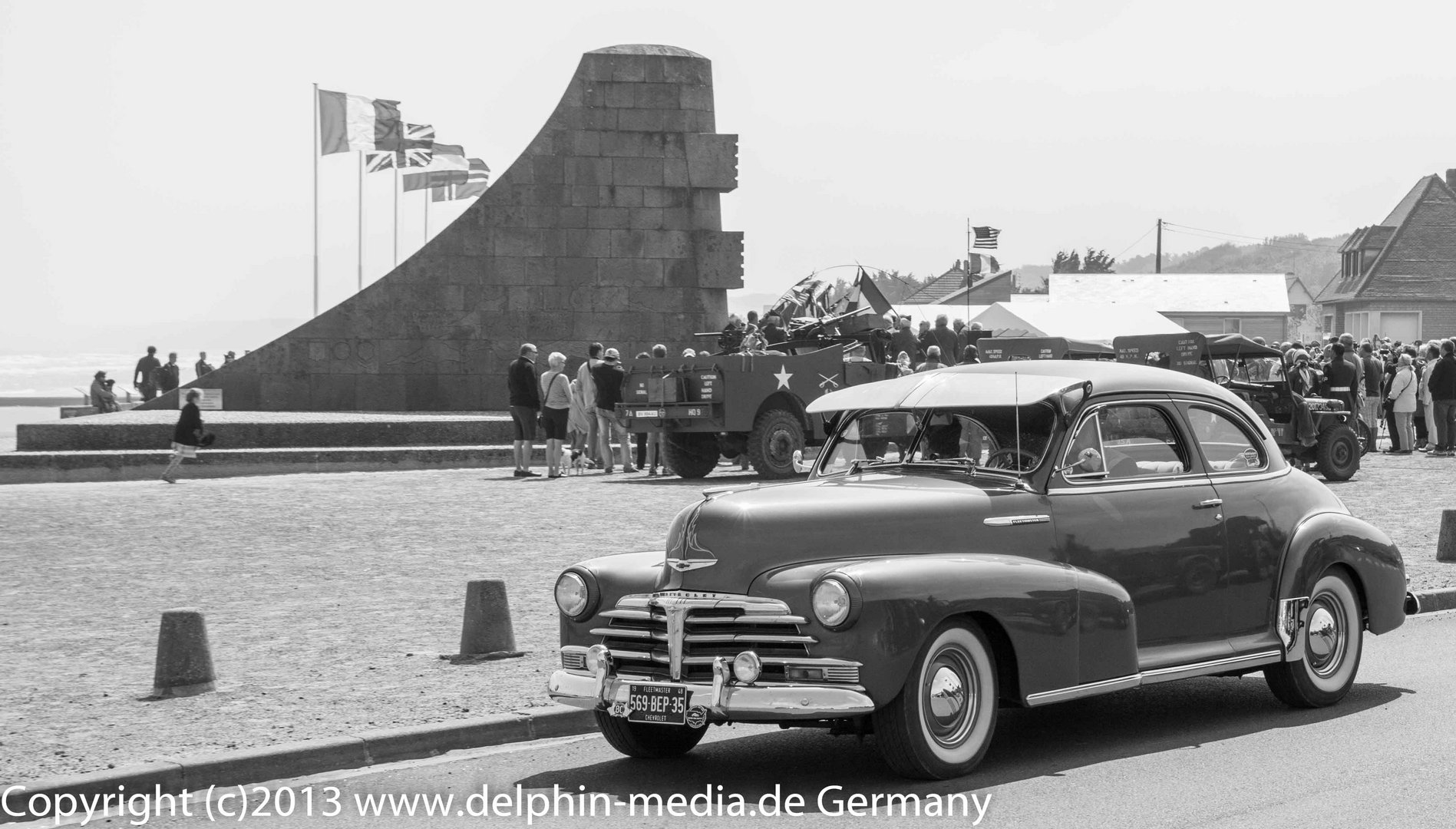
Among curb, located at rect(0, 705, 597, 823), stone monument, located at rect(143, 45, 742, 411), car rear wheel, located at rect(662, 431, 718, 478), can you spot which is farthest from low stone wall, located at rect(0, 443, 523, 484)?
curb, located at rect(0, 705, 597, 823)

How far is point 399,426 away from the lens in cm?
2638

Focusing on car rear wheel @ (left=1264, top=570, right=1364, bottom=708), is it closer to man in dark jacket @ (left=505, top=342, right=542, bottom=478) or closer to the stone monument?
man in dark jacket @ (left=505, top=342, right=542, bottom=478)

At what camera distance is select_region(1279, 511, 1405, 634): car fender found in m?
8.05

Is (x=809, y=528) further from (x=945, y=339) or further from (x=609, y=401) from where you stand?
(x=945, y=339)

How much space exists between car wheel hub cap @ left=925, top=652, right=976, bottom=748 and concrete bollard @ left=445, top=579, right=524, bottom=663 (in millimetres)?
3537

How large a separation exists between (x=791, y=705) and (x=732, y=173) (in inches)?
943

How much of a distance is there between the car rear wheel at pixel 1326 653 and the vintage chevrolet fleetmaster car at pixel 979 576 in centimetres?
1

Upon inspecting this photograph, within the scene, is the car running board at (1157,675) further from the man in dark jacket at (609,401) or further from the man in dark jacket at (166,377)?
the man in dark jacket at (166,377)

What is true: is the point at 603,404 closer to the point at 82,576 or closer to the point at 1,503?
the point at 1,503

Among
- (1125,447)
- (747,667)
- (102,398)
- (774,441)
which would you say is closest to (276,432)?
(774,441)

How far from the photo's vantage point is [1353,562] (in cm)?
831

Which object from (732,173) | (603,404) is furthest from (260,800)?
(732,173)

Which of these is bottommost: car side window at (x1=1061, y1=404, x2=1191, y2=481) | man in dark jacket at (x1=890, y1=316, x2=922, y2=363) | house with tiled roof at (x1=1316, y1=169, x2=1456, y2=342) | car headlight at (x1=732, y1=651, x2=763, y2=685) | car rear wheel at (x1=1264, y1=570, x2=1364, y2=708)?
car rear wheel at (x1=1264, y1=570, x2=1364, y2=708)

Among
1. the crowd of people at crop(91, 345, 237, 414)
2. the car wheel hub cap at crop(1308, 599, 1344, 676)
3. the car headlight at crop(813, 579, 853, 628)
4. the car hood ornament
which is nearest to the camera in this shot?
the car headlight at crop(813, 579, 853, 628)
